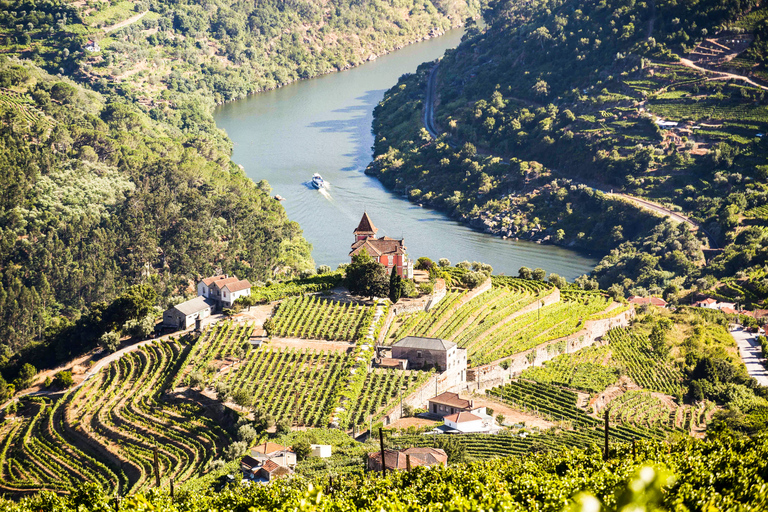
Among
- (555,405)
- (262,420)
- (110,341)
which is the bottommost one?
(555,405)

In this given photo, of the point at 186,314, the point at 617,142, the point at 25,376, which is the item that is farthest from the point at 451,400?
Result: the point at 617,142

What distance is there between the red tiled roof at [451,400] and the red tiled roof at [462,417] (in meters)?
0.78

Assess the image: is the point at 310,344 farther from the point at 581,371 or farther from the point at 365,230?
the point at 581,371

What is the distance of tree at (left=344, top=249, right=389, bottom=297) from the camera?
54.4 meters

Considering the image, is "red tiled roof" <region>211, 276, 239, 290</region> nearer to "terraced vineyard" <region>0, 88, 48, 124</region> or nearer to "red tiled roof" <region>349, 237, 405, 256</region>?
"red tiled roof" <region>349, 237, 405, 256</region>

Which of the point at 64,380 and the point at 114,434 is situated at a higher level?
the point at 114,434

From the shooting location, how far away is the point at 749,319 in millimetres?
64062

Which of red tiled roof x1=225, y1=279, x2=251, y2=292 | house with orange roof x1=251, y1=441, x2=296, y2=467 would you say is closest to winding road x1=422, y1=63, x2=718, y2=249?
red tiled roof x1=225, y1=279, x2=251, y2=292

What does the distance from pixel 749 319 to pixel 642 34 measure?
50617 mm

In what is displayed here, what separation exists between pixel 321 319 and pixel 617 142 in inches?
2078

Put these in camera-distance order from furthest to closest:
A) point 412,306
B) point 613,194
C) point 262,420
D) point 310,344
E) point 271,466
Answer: point 613,194
point 412,306
point 310,344
point 262,420
point 271,466

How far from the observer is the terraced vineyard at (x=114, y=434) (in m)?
41.0

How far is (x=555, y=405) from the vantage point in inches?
1873

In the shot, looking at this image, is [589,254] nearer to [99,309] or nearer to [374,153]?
[374,153]
